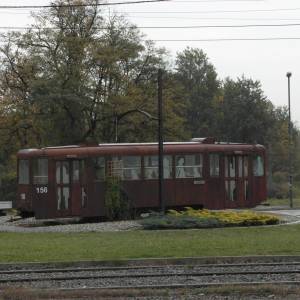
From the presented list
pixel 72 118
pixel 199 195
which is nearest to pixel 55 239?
pixel 199 195

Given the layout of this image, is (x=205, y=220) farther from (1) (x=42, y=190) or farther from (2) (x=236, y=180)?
(1) (x=42, y=190)

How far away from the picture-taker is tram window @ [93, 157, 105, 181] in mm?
25812

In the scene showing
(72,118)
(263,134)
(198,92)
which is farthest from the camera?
(198,92)

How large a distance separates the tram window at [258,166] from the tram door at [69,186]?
7.04 meters

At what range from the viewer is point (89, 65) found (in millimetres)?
48344

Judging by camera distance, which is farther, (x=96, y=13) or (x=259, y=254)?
(x=96, y=13)

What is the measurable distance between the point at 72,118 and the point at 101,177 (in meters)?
21.9

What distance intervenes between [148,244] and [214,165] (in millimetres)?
10236

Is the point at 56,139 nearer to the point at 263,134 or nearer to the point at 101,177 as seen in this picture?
the point at 101,177

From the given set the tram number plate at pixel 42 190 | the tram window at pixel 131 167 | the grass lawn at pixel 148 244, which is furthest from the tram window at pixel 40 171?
the grass lawn at pixel 148 244

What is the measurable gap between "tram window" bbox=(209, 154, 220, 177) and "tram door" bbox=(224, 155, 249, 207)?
0.40 metres

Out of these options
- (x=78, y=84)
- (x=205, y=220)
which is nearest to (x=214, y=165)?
(x=205, y=220)

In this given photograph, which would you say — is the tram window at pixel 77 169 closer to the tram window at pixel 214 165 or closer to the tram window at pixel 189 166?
the tram window at pixel 189 166

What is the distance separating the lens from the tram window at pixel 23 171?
26203mm
